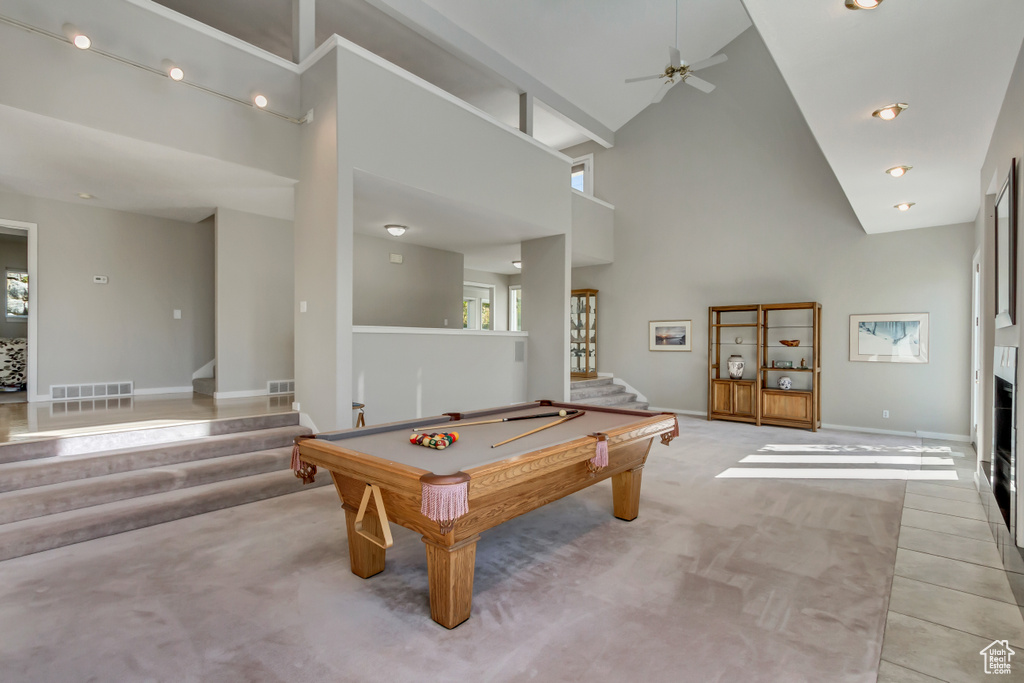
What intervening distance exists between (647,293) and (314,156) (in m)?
6.06

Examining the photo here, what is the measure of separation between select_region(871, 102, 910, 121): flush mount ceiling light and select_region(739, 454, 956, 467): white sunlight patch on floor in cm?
328

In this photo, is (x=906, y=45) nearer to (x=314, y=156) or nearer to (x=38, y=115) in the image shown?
(x=314, y=156)

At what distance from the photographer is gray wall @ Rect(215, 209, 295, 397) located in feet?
19.9

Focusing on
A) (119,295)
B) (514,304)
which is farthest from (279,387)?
(514,304)

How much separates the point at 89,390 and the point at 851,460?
28.9 feet

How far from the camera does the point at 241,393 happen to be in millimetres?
6195

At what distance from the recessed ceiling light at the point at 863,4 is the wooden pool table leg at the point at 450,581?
3017mm

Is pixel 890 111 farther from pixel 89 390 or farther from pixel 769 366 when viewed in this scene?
pixel 89 390

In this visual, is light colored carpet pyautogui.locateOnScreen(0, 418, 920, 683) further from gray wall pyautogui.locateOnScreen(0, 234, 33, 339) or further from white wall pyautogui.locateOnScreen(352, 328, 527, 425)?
gray wall pyautogui.locateOnScreen(0, 234, 33, 339)

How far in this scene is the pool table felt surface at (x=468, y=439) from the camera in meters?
2.26

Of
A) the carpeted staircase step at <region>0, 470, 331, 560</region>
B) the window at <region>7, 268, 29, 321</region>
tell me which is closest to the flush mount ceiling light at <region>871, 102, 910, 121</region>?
the carpeted staircase step at <region>0, 470, 331, 560</region>

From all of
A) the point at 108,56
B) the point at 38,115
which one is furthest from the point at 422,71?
the point at 38,115

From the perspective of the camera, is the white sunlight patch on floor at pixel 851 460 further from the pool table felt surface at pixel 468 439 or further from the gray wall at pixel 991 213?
the pool table felt surface at pixel 468 439

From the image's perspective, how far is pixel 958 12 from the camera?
2.37 meters
